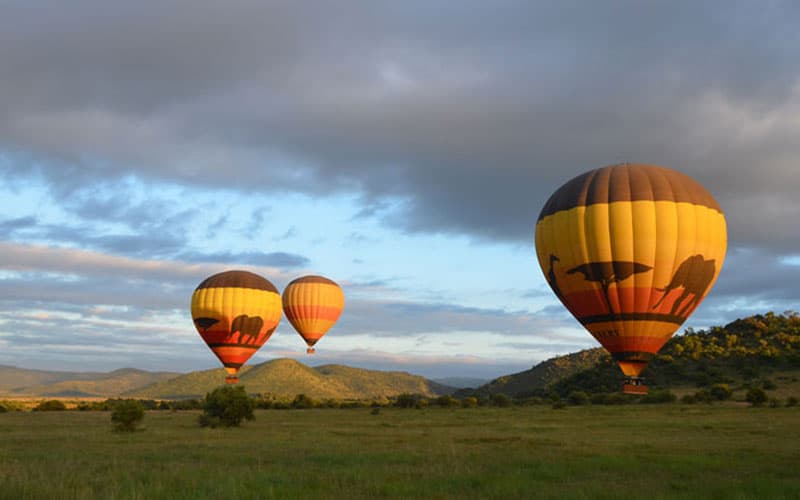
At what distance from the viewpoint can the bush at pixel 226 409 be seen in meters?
41.6

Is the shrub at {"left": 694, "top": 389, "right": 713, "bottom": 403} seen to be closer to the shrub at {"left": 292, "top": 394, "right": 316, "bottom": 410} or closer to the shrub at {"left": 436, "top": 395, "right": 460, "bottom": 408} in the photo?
the shrub at {"left": 436, "top": 395, "right": 460, "bottom": 408}

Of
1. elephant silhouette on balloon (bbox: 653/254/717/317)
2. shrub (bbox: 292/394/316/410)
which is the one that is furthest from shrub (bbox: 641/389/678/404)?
shrub (bbox: 292/394/316/410)

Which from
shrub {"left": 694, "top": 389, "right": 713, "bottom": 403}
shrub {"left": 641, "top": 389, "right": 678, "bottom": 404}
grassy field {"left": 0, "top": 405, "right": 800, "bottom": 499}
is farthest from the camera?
shrub {"left": 641, "top": 389, "right": 678, "bottom": 404}

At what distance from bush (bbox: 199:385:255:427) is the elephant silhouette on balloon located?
2386 centimetres

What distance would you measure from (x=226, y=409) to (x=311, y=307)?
→ 40.6 metres

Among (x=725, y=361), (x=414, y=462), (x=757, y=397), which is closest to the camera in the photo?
(x=414, y=462)

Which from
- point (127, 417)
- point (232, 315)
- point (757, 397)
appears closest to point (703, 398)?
point (757, 397)

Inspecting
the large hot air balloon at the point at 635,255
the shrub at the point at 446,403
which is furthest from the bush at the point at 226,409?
the shrub at the point at 446,403

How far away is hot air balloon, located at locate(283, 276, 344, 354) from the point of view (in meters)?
82.8

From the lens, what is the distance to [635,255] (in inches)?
1564

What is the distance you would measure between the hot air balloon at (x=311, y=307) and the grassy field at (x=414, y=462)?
43372 mm

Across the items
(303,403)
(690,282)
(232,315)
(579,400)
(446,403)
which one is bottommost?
(303,403)

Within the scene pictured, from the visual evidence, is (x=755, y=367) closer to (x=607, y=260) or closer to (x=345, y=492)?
(x=607, y=260)

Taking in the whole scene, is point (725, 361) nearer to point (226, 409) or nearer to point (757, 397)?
point (757, 397)
